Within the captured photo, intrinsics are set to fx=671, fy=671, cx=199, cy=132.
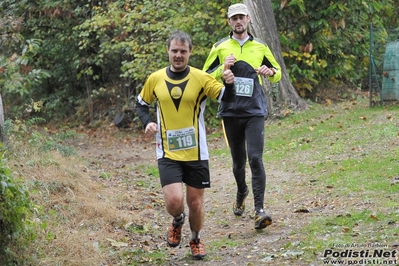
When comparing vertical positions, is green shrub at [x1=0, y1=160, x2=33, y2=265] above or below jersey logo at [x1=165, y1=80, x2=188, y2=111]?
below

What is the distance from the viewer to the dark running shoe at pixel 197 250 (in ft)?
22.0

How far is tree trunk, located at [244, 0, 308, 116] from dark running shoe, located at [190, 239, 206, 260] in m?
10.6

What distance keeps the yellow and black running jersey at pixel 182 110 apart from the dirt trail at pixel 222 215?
114 centimetres

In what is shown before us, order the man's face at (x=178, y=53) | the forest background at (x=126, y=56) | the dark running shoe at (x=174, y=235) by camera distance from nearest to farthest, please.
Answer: the man's face at (x=178, y=53) < the dark running shoe at (x=174, y=235) < the forest background at (x=126, y=56)

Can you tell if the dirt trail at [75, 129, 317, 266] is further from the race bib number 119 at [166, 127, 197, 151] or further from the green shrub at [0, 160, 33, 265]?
the green shrub at [0, 160, 33, 265]

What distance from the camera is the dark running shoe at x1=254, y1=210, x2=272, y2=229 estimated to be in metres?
7.31

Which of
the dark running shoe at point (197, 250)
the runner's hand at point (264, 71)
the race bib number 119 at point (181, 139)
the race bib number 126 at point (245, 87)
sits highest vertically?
the runner's hand at point (264, 71)

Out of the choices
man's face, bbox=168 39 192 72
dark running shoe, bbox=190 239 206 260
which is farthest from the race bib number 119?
dark running shoe, bbox=190 239 206 260

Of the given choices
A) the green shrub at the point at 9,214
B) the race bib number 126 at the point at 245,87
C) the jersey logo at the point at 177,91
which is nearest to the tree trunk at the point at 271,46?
the race bib number 126 at the point at 245,87

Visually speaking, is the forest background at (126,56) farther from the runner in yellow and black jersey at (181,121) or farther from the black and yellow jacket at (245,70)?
the runner in yellow and black jersey at (181,121)

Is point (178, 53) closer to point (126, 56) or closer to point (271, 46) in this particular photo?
point (271, 46)

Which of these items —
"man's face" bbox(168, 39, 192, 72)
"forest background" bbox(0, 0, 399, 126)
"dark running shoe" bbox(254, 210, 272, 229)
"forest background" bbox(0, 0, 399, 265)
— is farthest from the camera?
"forest background" bbox(0, 0, 399, 126)

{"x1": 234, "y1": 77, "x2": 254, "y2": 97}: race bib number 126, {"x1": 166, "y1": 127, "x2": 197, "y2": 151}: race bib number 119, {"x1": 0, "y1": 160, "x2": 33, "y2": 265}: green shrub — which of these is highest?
{"x1": 234, "y1": 77, "x2": 254, "y2": 97}: race bib number 126

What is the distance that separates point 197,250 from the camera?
673 cm
